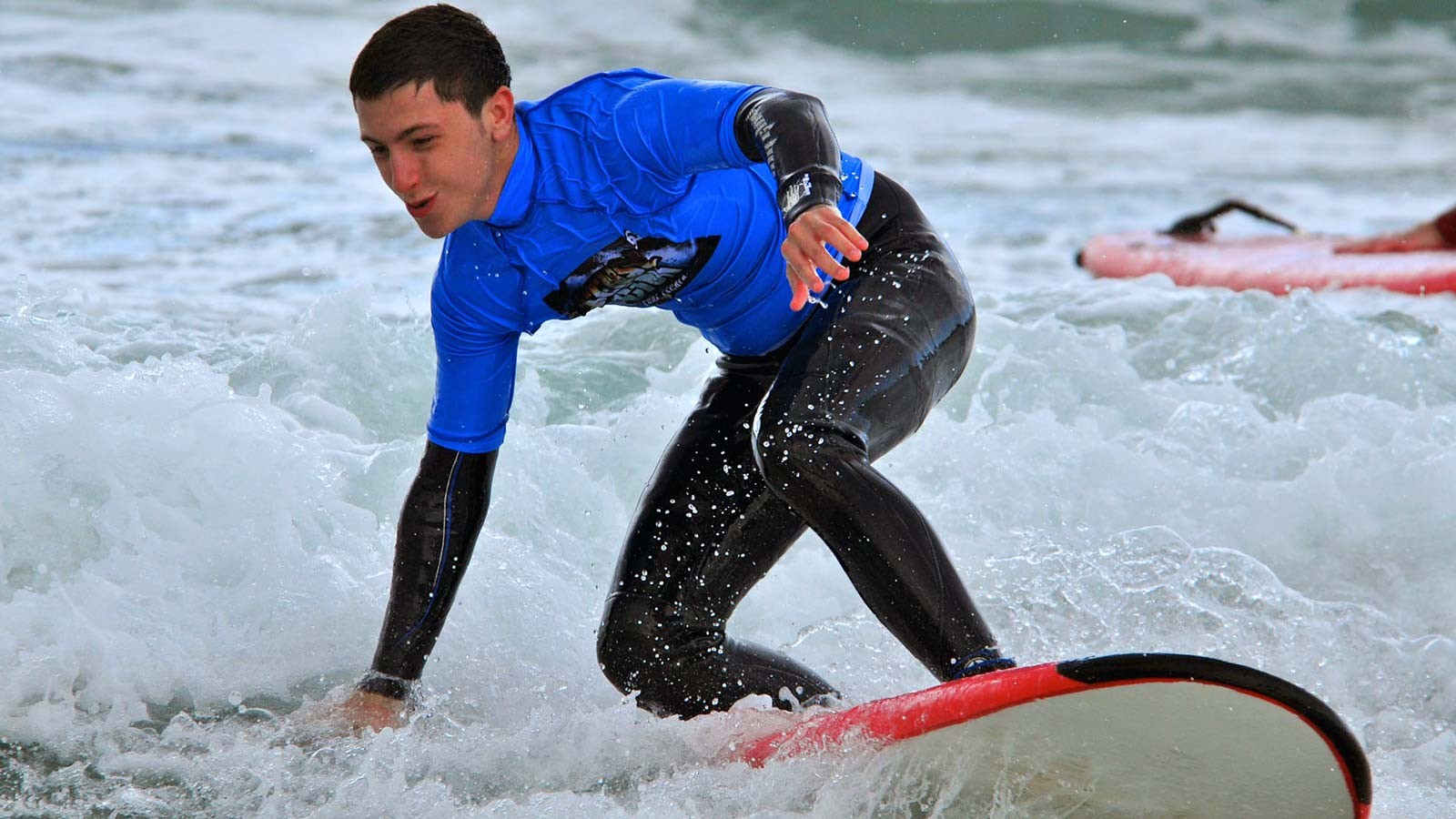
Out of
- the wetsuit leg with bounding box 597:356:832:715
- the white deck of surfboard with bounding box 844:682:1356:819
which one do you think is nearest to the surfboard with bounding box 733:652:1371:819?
the white deck of surfboard with bounding box 844:682:1356:819

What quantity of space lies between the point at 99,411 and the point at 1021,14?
14.0 meters

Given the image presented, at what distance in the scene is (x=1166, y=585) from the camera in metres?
3.82

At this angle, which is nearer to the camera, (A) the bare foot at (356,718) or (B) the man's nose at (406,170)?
(B) the man's nose at (406,170)

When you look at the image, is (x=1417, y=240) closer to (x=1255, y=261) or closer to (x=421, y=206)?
(x=1255, y=261)

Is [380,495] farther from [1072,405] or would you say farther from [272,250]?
[272,250]

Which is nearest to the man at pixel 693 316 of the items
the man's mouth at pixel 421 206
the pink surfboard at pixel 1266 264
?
the man's mouth at pixel 421 206

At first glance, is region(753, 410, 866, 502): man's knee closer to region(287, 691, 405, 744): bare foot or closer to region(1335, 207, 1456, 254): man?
region(287, 691, 405, 744): bare foot

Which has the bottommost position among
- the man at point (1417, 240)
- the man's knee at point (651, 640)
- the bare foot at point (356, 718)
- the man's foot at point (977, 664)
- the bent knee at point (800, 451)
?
the man at point (1417, 240)

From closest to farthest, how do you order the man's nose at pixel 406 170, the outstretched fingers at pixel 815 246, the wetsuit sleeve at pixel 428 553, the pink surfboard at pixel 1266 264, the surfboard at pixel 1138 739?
the surfboard at pixel 1138 739, the outstretched fingers at pixel 815 246, the man's nose at pixel 406 170, the wetsuit sleeve at pixel 428 553, the pink surfboard at pixel 1266 264

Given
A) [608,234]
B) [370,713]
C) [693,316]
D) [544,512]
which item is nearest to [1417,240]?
[544,512]

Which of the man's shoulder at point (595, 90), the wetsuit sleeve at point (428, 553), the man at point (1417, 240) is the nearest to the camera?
the man's shoulder at point (595, 90)

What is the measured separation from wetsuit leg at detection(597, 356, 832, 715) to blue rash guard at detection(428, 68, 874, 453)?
0.89ft

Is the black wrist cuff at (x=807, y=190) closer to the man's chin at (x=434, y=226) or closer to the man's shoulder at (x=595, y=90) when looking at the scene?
the man's shoulder at (x=595, y=90)

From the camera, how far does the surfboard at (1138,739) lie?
204 centimetres
